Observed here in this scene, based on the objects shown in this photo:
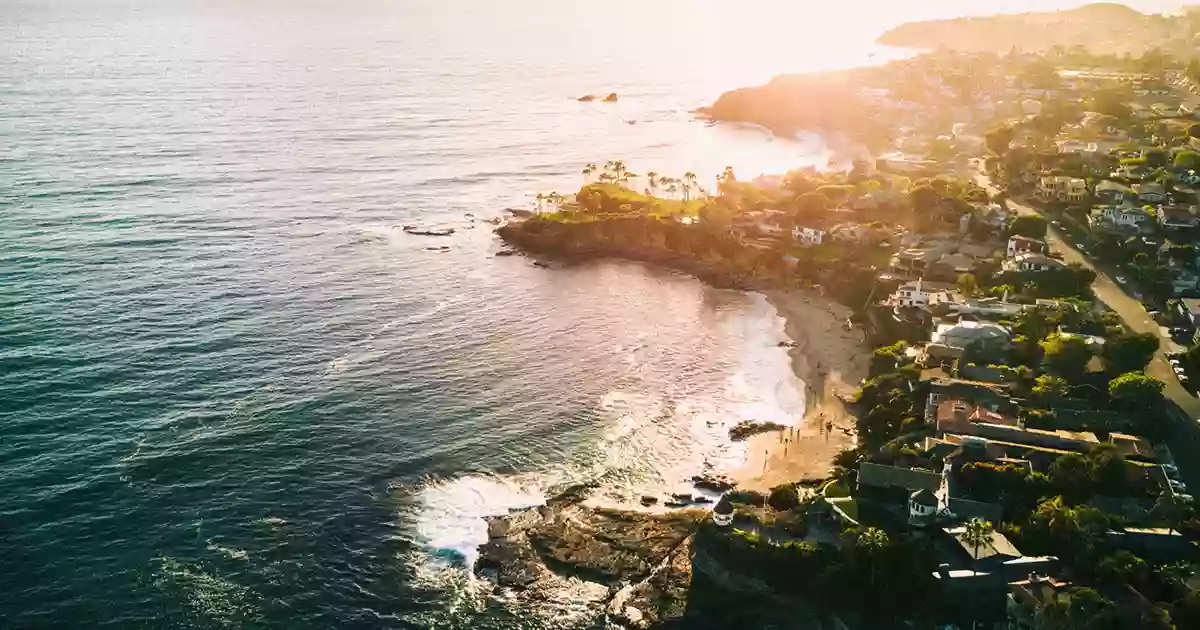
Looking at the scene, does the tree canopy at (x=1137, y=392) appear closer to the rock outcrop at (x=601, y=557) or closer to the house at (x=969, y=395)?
the house at (x=969, y=395)

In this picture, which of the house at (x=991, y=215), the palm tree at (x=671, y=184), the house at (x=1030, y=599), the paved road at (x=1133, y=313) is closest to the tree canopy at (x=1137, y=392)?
the paved road at (x=1133, y=313)

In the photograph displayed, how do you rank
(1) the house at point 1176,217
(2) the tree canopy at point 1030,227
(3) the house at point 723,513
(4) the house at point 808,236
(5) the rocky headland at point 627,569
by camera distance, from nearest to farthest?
(5) the rocky headland at point 627,569
(3) the house at point 723,513
(1) the house at point 1176,217
(2) the tree canopy at point 1030,227
(4) the house at point 808,236

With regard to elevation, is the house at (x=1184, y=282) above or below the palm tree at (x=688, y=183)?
below

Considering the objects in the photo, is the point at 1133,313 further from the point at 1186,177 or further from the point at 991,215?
the point at 1186,177

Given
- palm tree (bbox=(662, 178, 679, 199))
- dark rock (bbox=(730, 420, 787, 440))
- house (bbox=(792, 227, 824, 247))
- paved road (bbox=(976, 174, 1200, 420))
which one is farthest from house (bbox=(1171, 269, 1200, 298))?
palm tree (bbox=(662, 178, 679, 199))

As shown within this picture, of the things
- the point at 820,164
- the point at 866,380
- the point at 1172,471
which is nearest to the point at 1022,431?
the point at 1172,471

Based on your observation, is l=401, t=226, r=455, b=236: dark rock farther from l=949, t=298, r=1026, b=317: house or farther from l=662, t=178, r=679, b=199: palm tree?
l=949, t=298, r=1026, b=317: house
